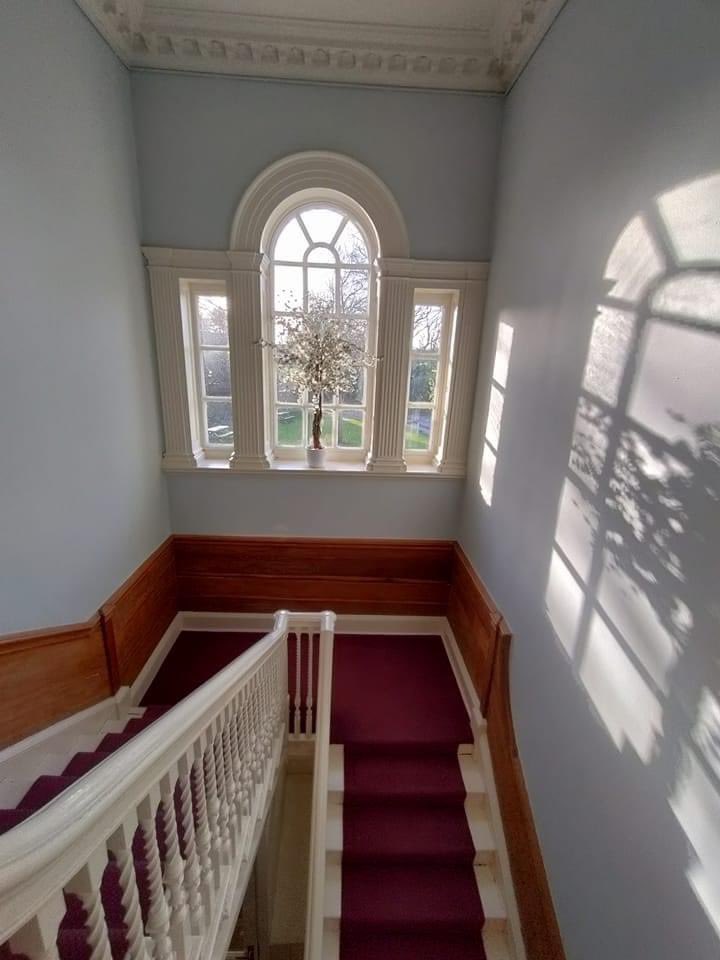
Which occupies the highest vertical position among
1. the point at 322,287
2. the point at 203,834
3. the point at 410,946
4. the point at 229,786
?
the point at 322,287

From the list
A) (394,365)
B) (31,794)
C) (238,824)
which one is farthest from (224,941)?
(394,365)

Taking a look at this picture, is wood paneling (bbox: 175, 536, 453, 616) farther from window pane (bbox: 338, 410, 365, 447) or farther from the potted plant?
the potted plant

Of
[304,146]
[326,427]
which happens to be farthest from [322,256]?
[326,427]

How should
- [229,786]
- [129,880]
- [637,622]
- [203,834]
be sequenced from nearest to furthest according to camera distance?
1. [129,880]
2. [203,834]
3. [637,622]
4. [229,786]

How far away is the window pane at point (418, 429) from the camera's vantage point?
3.00 meters

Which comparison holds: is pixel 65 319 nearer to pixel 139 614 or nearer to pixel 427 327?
pixel 139 614

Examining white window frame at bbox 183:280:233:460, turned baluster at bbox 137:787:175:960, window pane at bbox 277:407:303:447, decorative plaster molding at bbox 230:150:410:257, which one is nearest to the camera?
turned baluster at bbox 137:787:175:960

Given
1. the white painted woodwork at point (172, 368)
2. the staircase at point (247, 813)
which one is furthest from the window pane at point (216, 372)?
the staircase at point (247, 813)

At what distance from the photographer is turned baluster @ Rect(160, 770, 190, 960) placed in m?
0.82

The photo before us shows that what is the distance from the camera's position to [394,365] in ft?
8.91

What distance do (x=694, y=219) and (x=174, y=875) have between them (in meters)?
1.96

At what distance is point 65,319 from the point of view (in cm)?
178

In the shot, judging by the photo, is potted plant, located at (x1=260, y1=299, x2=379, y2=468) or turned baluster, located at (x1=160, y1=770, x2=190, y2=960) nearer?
turned baluster, located at (x1=160, y1=770, x2=190, y2=960)

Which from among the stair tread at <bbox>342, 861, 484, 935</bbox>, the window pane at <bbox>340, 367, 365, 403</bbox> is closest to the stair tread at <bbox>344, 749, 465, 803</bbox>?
Result: the stair tread at <bbox>342, 861, 484, 935</bbox>
